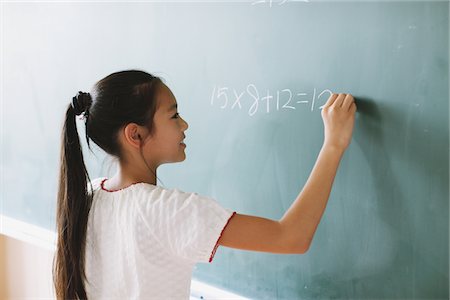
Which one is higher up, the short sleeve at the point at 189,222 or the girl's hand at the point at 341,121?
the girl's hand at the point at 341,121

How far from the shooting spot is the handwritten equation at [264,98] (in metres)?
1.25

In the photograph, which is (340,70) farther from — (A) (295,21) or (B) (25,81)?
(B) (25,81)

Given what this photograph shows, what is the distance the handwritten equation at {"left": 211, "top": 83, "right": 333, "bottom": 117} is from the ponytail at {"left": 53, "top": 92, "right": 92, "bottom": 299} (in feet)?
1.11

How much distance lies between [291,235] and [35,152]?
123 cm

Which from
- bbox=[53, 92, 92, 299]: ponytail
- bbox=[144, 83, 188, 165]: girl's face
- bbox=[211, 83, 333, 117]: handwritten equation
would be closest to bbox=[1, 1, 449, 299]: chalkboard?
bbox=[211, 83, 333, 117]: handwritten equation

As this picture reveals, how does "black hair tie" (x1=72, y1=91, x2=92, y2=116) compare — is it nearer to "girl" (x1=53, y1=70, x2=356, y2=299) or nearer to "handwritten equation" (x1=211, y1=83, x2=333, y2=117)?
"girl" (x1=53, y1=70, x2=356, y2=299)

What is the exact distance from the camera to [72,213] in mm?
1243

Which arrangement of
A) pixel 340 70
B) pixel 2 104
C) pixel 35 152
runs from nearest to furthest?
pixel 340 70 < pixel 35 152 < pixel 2 104

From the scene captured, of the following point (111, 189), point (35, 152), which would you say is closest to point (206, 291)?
point (111, 189)

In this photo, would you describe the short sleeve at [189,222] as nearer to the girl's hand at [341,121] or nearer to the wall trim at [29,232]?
the girl's hand at [341,121]

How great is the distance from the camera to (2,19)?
7.13 ft

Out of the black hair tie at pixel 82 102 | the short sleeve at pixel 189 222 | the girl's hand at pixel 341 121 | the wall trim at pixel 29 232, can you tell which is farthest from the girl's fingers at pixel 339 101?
the wall trim at pixel 29 232

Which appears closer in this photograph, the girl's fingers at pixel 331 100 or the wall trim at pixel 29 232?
the girl's fingers at pixel 331 100

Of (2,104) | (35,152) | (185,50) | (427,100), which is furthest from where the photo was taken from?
(2,104)
